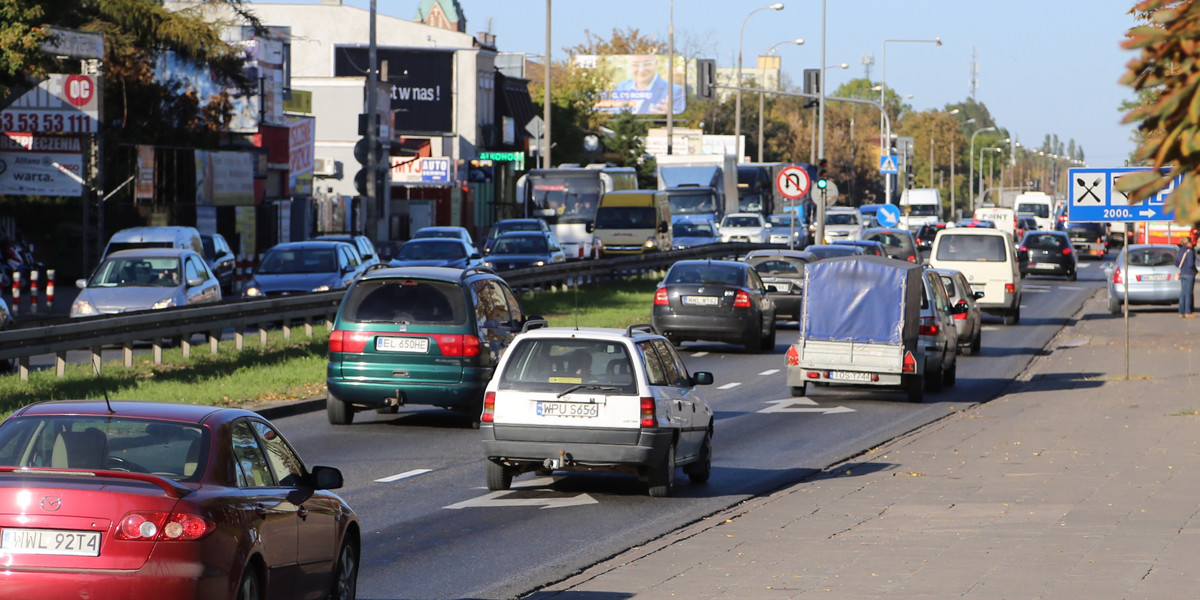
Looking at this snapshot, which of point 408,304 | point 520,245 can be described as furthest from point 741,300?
point 520,245

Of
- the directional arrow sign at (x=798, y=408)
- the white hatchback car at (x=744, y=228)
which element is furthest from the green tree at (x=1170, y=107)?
the white hatchback car at (x=744, y=228)

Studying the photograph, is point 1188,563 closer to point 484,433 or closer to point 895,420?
point 484,433

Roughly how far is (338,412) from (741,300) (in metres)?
11.6

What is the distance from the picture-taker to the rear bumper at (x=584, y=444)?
1327cm

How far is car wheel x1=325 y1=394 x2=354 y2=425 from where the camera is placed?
17953 mm

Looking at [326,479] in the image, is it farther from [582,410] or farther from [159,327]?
[159,327]

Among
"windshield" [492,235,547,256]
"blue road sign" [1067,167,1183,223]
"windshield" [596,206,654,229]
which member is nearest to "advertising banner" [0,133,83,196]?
"windshield" [492,235,547,256]

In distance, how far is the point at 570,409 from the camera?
13.3 metres

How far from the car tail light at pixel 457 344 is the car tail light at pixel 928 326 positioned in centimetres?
788

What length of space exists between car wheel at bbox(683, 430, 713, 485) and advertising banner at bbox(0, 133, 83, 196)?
28373 mm

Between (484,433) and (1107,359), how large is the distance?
1849cm

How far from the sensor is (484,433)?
1345 centimetres

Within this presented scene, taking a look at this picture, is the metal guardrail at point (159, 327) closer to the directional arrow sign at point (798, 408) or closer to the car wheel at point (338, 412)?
the car wheel at point (338, 412)

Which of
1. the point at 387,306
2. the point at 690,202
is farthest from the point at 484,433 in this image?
the point at 690,202
